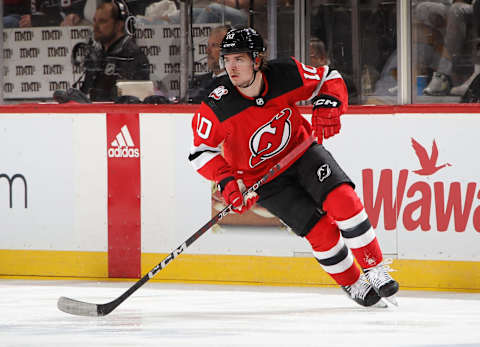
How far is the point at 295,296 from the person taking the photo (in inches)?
174

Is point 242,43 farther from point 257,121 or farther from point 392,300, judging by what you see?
point 392,300

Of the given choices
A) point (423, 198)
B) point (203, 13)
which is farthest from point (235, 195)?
point (203, 13)

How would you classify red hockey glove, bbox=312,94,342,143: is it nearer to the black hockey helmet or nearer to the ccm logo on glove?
the ccm logo on glove

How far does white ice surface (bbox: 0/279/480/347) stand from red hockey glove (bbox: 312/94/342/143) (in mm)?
672

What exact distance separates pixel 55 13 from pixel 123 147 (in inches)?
33.2

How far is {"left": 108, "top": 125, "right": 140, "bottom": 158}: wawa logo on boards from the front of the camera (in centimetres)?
495

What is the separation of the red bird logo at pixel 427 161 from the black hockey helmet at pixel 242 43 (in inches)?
43.4

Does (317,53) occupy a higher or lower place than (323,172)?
higher

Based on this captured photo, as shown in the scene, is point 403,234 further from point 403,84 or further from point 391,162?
point 403,84

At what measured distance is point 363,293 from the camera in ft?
12.7

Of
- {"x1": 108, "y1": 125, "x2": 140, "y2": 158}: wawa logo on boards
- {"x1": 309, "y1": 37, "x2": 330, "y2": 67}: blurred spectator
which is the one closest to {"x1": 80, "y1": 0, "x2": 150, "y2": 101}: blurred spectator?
{"x1": 108, "y1": 125, "x2": 140, "y2": 158}: wawa logo on boards

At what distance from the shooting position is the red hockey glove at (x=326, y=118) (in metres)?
3.72

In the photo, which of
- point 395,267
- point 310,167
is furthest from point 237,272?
point 310,167

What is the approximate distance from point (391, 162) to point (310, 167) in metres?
0.86
